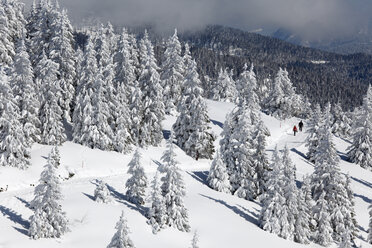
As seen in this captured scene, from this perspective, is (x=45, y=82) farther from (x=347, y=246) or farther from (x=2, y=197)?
(x=347, y=246)

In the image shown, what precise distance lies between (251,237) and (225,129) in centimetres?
1415

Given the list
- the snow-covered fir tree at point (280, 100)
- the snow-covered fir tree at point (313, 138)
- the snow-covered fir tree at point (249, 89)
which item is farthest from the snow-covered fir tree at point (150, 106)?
the snow-covered fir tree at point (280, 100)

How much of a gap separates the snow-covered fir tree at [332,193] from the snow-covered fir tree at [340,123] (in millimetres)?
50580

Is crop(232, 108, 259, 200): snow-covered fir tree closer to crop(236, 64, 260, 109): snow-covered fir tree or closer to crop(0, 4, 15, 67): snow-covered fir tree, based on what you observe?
crop(236, 64, 260, 109): snow-covered fir tree

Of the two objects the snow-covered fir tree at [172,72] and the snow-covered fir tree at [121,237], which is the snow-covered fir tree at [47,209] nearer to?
the snow-covered fir tree at [121,237]

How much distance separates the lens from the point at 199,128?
46.7 metres

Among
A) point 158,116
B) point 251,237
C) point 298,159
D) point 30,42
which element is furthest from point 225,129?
point 30,42

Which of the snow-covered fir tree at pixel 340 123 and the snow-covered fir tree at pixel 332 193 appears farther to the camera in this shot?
the snow-covered fir tree at pixel 340 123


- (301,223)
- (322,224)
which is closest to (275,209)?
(301,223)

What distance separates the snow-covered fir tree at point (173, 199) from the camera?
2716 cm

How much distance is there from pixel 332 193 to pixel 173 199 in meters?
20.2

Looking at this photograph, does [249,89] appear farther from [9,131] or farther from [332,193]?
[9,131]

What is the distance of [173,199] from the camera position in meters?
27.4

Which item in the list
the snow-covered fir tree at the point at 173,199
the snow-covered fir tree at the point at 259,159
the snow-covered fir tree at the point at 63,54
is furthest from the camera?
the snow-covered fir tree at the point at 63,54
